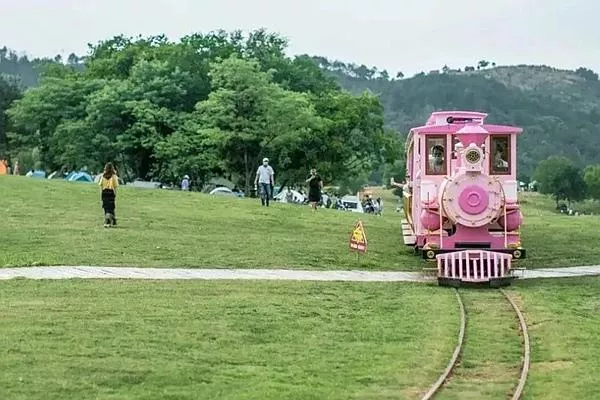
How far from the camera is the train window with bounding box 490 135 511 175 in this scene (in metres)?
22.7

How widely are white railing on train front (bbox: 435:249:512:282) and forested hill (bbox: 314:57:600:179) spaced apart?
89.0 m

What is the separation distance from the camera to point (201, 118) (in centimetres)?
6094

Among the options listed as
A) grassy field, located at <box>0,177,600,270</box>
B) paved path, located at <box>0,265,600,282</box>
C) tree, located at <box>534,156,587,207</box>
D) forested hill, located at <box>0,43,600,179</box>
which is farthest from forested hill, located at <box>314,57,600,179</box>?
paved path, located at <box>0,265,600,282</box>

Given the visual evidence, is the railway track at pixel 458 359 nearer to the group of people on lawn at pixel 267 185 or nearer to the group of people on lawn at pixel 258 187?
the group of people on lawn at pixel 258 187

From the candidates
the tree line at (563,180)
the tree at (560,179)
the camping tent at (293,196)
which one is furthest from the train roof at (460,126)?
the tree at (560,179)

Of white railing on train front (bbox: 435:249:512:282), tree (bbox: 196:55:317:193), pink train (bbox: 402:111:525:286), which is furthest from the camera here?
tree (bbox: 196:55:317:193)

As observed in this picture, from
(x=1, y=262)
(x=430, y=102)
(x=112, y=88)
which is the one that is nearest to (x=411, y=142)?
(x=1, y=262)

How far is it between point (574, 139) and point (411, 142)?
109640 mm

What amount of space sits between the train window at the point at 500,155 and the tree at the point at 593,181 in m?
73.5

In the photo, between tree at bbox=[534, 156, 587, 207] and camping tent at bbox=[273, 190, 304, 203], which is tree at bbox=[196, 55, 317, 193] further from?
tree at bbox=[534, 156, 587, 207]

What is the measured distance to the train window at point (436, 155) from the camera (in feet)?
75.6

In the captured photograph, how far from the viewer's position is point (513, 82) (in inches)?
7323

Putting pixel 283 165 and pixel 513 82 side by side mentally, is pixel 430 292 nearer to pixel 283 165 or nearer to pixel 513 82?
pixel 283 165

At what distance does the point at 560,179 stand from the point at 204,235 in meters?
72.5
